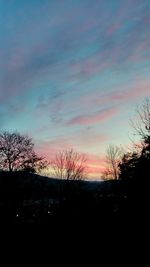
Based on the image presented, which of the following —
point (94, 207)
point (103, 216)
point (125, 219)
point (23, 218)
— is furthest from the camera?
point (23, 218)

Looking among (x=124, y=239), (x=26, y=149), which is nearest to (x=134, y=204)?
(x=124, y=239)

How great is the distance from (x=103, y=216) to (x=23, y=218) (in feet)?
19.5

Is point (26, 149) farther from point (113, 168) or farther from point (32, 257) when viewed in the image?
point (32, 257)

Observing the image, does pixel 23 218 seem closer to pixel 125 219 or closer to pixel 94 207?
pixel 94 207

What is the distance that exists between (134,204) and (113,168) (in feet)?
215

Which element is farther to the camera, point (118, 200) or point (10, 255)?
point (118, 200)

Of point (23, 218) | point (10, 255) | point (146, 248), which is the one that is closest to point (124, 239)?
point (146, 248)

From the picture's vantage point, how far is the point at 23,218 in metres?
22.1

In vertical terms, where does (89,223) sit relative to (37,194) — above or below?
below

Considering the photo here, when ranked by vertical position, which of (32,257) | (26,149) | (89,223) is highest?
(26,149)

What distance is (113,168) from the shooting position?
84438mm

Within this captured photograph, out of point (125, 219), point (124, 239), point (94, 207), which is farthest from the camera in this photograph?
point (94, 207)

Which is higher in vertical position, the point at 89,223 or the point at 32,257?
the point at 89,223

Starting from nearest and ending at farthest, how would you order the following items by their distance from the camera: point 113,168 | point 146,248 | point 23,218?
point 146,248 < point 23,218 < point 113,168
